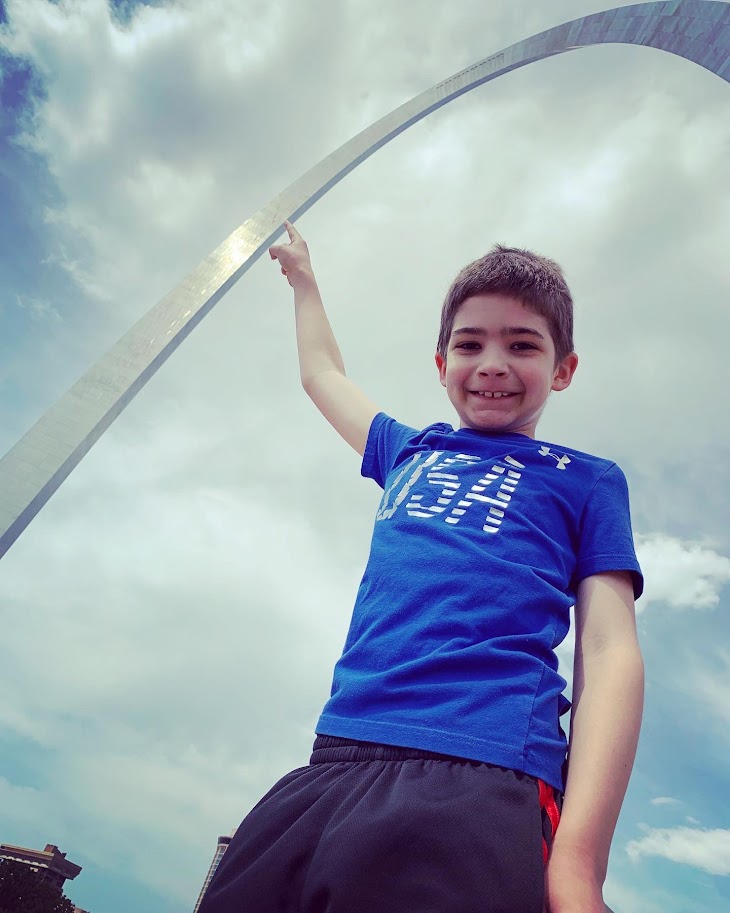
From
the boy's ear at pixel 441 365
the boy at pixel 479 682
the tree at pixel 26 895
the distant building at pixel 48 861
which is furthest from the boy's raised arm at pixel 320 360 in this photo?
the distant building at pixel 48 861

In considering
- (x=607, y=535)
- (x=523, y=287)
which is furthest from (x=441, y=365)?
(x=607, y=535)

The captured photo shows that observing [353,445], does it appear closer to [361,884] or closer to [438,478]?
[438,478]

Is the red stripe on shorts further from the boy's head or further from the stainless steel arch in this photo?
the stainless steel arch

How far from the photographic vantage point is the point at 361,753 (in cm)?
181

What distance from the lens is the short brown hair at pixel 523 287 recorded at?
262cm

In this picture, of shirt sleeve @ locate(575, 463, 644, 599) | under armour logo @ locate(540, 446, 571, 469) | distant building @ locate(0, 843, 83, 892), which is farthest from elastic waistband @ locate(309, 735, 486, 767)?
distant building @ locate(0, 843, 83, 892)

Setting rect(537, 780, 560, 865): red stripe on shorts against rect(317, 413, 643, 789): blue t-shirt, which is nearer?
rect(537, 780, 560, 865): red stripe on shorts

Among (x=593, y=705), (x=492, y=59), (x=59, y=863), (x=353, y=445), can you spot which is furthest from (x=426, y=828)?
(x=59, y=863)

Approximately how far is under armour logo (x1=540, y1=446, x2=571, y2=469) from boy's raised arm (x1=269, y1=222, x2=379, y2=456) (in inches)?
33.8

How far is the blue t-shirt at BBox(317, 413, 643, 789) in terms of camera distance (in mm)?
1761

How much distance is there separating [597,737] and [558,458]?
99 centimetres

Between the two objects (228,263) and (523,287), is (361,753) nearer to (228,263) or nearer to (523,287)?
(523,287)

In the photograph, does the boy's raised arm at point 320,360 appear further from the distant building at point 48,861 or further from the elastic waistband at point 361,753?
the distant building at point 48,861

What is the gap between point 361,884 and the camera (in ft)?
4.95
